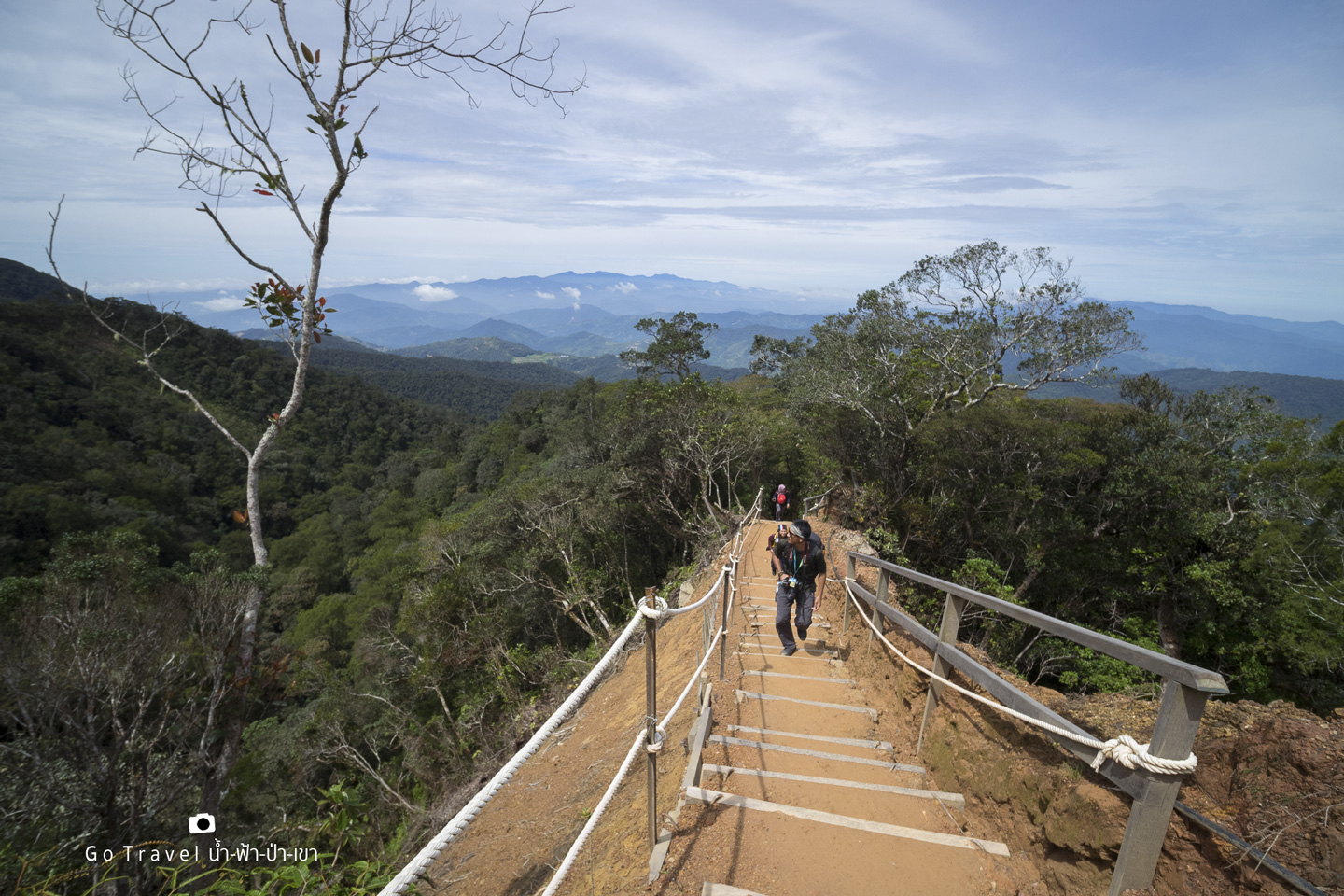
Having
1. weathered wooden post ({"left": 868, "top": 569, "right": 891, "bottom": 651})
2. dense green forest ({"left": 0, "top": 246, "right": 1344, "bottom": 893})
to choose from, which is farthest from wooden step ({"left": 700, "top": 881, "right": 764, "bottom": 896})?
dense green forest ({"left": 0, "top": 246, "right": 1344, "bottom": 893})

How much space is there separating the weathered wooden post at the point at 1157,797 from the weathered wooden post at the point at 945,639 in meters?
1.32

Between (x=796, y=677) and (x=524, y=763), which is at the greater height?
(x=524, y=763)

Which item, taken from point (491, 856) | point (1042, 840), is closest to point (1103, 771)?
point (1042, 840)

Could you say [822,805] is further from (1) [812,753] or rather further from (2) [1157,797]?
(2) [1157,797]

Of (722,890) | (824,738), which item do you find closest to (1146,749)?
(722,890)

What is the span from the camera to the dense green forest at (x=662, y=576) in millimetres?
7523

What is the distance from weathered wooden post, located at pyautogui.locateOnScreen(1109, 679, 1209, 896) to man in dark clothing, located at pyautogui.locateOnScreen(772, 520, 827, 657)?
336 cm

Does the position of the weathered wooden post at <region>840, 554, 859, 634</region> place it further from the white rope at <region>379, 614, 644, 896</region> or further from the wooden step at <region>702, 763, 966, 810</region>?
the white rope at <region>379, 614, 644, 896</region>

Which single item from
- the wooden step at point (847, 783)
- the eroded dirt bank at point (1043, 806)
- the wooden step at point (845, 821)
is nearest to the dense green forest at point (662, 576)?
the eroded dirt bank at point (1043, 806)

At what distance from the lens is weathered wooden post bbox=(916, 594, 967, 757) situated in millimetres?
3518

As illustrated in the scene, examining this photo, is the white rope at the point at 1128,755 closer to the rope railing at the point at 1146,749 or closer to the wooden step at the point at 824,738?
the rope railing at the point at 1146,749

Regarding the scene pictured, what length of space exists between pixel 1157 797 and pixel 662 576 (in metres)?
19.6

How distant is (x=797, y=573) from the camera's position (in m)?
5.68

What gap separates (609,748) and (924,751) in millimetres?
3832
